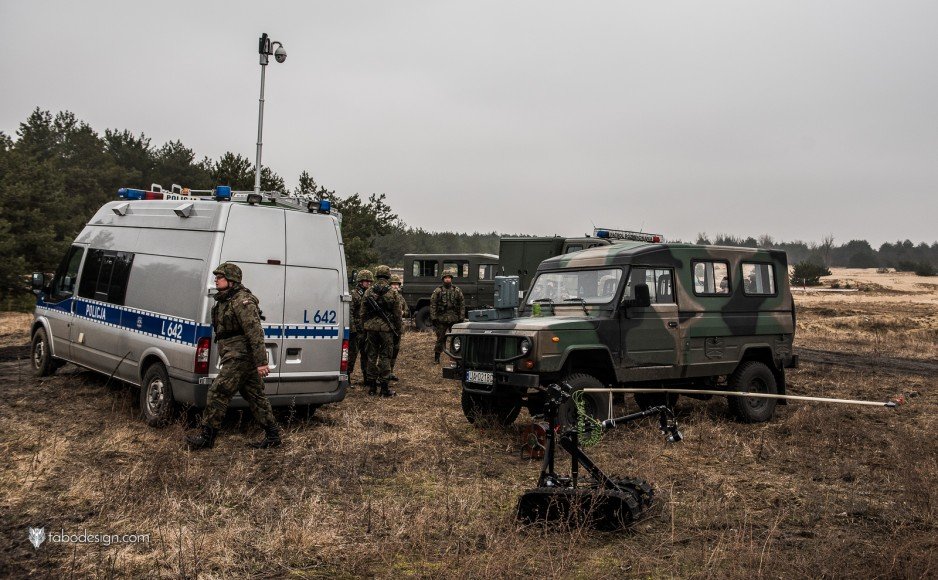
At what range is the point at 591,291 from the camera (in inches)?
348

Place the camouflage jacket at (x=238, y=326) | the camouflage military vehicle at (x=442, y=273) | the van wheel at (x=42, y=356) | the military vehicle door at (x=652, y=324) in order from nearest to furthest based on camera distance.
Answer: the camouflage jacket at (x=238, y=326), the military vehicle door at (x=652, y=324), the van wheel at (x=42, y=356), the camouflage military vehicle at (x=442, y=273)

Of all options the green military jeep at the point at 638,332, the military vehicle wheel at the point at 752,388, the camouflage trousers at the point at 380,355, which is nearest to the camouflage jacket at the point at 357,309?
the camouflage trousers at the point at 380,355

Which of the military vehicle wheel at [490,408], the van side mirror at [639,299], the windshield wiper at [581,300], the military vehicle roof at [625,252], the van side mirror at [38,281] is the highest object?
the military vehicle roof at [625,252]

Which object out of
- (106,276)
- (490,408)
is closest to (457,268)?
(106,276)

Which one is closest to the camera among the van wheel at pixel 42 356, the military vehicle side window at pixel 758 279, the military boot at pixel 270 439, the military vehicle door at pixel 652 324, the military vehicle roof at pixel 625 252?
the military boot at pixel 270 439

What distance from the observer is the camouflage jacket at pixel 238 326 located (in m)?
7.11

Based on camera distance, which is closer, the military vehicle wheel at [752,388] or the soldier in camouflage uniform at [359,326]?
the military vehicle wheel at [752,388]

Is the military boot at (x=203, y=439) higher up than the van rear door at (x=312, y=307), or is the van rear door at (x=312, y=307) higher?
the van rear door at (x=312, y=307)

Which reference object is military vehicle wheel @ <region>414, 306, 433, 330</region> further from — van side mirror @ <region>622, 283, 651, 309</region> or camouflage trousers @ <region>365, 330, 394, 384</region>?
van side mirror @ <region>622, 283, 651, 309</region>

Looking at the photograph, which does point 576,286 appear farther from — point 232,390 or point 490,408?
point 232,390

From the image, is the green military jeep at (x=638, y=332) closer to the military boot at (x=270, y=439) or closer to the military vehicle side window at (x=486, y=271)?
the military boot at (x=270, y=439)

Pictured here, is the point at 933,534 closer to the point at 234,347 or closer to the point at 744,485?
the point at 744,485

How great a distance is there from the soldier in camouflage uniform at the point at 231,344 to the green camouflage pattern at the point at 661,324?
241 centimetres

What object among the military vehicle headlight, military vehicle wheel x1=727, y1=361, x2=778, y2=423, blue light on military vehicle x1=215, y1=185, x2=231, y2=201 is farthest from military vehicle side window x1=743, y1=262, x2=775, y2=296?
blue light on military vehicle x1=215, y1=185, x2=231, y2=201
